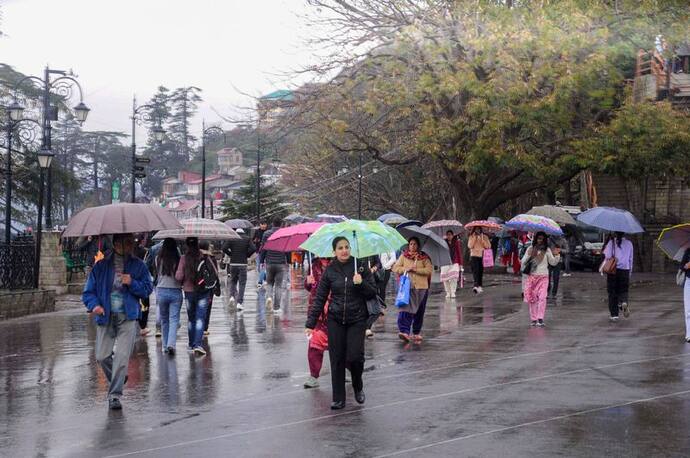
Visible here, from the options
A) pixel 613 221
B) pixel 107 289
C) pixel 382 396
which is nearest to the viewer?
pixel 107 289

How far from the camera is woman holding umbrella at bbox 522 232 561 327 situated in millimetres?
17797

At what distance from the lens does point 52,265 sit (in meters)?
28.0

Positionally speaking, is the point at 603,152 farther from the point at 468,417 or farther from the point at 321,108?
the point at 468,417

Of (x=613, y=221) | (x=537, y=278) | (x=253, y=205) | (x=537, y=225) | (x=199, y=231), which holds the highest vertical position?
(x=253, y=205)

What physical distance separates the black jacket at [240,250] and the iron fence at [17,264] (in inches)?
201

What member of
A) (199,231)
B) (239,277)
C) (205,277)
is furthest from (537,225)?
(205,277)

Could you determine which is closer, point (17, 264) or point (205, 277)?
point (205, 277)

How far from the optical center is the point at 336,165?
169 ft

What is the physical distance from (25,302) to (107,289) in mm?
13301

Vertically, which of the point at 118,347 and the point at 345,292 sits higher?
the point at 345,292

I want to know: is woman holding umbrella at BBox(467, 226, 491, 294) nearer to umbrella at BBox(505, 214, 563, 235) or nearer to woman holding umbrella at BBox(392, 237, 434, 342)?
umbrella at BBox(505, 214, 563, 235)

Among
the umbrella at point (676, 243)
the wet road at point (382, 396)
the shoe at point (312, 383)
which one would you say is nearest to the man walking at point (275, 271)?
the wet road at point (382, 396)

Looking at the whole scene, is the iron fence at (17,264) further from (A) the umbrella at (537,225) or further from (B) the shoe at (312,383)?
(B) the shoe at (312,383)

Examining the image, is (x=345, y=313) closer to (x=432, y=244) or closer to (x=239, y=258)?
(x=432, y=244)
